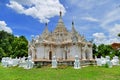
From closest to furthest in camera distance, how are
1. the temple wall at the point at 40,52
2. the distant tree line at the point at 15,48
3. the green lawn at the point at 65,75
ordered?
the green lawn at the point at 65,75 < the temple wall at the point at 40,52 < the distant tree line at the point at 15,48

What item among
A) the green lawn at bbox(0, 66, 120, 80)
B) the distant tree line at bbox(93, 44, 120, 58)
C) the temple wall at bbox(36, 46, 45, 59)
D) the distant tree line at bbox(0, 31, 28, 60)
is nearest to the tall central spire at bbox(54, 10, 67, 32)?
the temple wall at bbox(36, 46, 45, 59)

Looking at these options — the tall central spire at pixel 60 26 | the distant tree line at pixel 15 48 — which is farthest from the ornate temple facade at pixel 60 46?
the distant tree line at pixel 15 48

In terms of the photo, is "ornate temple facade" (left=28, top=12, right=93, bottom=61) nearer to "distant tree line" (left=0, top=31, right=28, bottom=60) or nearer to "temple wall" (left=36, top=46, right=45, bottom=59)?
"temple wall" (left=36, top=46, right=45, bottom=59)

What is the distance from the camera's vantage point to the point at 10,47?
222ft

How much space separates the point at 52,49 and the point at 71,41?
12.6 ft

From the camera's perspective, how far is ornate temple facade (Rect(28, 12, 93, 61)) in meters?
34.6

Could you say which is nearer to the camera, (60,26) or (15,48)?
(60,26)

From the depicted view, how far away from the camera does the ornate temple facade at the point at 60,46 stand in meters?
34.6

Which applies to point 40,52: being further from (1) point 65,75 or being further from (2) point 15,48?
(2) point 15,48

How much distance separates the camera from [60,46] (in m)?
A: 36.2

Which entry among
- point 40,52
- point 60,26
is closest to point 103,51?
point 60,26

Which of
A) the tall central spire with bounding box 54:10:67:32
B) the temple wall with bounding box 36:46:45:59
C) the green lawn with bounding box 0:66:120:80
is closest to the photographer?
the green lawn with bounding box 0:66:120:80

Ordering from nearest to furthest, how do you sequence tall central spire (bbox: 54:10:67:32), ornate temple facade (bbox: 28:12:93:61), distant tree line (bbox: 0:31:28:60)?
ornate temple facade (bbox: 28:12:93:61), tall central spire (bbox: 54:10:67:32), distant tree line (bbox: 0:31:28:60)

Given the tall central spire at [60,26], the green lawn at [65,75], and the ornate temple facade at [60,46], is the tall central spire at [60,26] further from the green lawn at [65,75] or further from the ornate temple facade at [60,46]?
the green lawn at [65,75]
